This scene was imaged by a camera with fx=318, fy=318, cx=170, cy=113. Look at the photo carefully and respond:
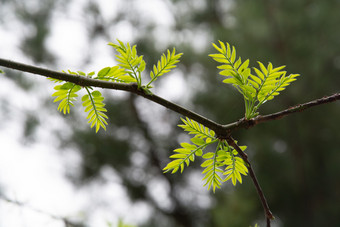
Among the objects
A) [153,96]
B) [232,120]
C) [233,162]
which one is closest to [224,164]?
[233,162]

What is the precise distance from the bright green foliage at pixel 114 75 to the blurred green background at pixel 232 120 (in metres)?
1.84

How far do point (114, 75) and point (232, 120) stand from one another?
191 centimetres

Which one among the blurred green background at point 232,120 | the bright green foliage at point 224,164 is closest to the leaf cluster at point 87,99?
the bright green foliage at point 224,164

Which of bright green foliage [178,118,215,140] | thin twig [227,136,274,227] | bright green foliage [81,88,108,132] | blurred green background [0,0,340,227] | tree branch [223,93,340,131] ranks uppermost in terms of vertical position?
blurred green background [0,0,340,227]

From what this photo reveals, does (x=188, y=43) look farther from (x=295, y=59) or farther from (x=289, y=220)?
(x=289, y=220)

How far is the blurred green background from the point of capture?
7.41ft

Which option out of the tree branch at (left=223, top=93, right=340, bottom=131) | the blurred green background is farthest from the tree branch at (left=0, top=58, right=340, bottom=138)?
the blurred green background

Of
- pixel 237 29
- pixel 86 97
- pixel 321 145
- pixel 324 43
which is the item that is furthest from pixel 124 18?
pixel 86 97

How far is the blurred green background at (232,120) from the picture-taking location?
226cm

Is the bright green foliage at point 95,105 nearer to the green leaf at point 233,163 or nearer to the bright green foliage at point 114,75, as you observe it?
the bright green foliage at point 114,75

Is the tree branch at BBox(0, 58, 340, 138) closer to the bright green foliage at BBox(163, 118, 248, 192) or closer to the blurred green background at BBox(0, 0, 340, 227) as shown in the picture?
the bright green foliage at BBox(163, 118, 248, 192)

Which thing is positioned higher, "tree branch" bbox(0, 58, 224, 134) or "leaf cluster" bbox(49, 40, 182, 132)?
"leaf cluster" bbox(49, 40, 182, 132)

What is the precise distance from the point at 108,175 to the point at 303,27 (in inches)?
76.0

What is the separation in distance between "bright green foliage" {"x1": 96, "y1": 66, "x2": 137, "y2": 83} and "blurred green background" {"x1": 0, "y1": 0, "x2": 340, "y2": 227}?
184 centimetres
